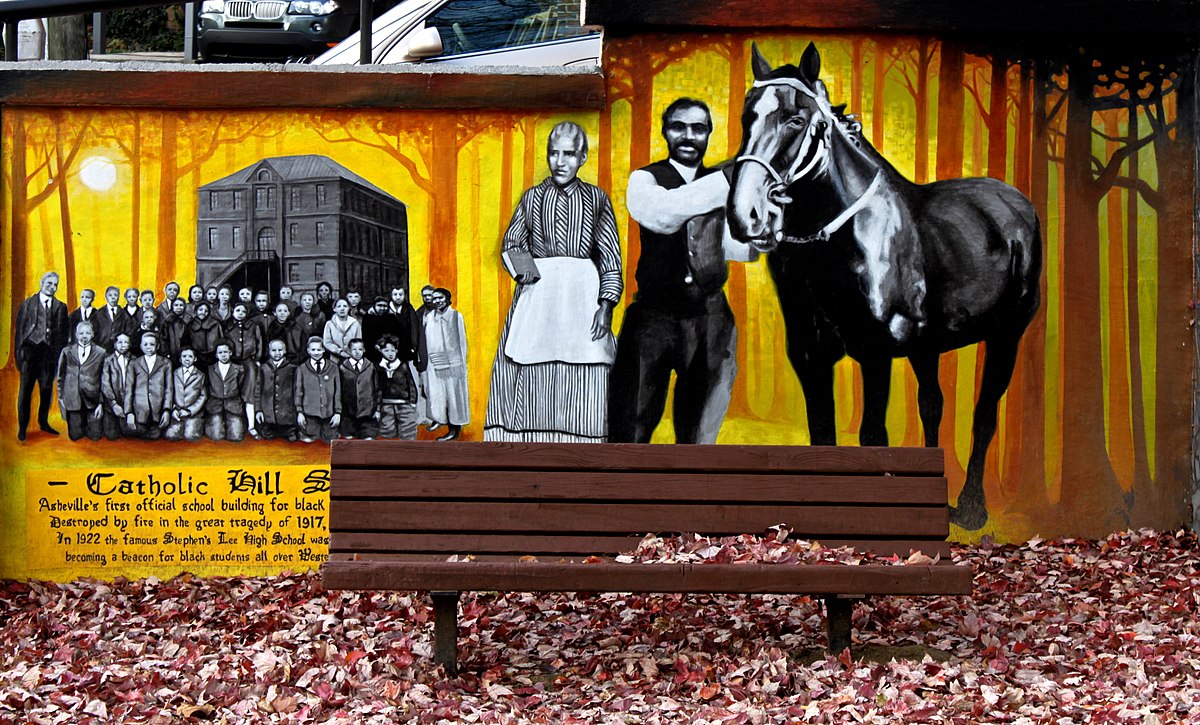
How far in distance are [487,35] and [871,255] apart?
12.0 ft

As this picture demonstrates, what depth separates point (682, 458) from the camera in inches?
212

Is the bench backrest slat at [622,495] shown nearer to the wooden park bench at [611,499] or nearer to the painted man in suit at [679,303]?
the wooden park bench at [611,499]

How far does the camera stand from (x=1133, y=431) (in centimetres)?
713

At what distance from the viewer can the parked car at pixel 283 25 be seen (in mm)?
13094

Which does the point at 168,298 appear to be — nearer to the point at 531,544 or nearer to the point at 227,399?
the point at 227,399

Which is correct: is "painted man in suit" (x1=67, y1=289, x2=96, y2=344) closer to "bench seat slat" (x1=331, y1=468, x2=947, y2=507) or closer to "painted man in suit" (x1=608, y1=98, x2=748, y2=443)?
"bench seat slat" (x1=331, y1=468, x2=947, y2=507)

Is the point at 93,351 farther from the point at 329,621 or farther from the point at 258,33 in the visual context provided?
the point at 258,33

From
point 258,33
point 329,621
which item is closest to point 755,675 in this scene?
point 329,621

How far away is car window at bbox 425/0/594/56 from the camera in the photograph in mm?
9359

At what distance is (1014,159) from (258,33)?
847 centimetres

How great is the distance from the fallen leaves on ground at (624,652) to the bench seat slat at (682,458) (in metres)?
0.73

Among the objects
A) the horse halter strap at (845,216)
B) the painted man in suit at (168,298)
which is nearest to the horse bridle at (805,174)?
the horse halter strap at (845,216)

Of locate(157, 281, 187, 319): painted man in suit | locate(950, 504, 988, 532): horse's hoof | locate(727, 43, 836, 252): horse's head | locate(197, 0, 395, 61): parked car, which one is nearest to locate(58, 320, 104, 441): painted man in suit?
locate(157, 281, 187, 319): painted man in suit

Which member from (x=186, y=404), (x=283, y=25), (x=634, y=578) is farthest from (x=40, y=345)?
(x=283, y=25)
